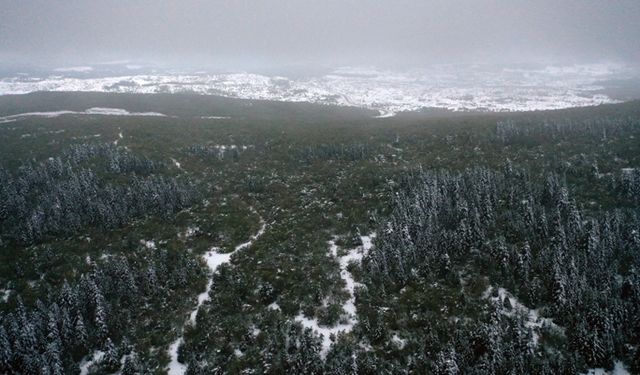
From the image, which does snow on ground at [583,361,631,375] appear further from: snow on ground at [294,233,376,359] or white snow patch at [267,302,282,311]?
white snow patch at [267,302,282,311]

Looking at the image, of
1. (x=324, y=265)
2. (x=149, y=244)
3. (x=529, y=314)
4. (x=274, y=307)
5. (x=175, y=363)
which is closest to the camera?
(x=175, y=363)

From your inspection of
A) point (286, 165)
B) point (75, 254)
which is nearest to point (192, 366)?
point (75, 254)

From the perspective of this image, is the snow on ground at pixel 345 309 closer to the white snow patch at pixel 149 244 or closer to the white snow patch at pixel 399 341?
the white snow patch at pixel 399 341

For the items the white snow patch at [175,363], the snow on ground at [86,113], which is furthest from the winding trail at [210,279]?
the snow on ground at [86,113]

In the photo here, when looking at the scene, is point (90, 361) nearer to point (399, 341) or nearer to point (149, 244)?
point (149, 244)

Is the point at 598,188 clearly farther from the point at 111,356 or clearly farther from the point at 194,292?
the point at 111,356

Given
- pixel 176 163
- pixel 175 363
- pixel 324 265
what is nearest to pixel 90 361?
pixel 175 363

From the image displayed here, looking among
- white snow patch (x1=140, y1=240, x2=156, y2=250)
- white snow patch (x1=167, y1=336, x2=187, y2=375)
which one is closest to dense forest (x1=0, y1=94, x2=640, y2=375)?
white snow patch (x1=167, y1=336, x2=187, y2=375)
